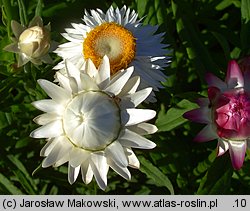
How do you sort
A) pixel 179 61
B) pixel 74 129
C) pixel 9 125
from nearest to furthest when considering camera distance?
pixel 74 129
pixel 9 125
pixel 179 61

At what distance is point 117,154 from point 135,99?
16cm

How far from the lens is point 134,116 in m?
1.58

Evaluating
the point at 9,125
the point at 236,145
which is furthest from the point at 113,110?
the point at 9,125

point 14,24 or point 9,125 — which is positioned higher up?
point 14,24

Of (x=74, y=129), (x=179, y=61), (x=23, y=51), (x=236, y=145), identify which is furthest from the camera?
(x=179, y=61)

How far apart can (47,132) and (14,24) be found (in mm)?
380

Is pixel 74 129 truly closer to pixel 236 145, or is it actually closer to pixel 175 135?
pixel 236 145

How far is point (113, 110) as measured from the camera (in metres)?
1.56

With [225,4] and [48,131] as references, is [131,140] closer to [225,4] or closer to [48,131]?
[48,131]

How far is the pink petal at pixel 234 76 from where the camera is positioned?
1.66 meters

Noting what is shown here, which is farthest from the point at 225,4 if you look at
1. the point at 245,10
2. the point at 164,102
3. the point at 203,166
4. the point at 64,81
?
the point at 64,81
